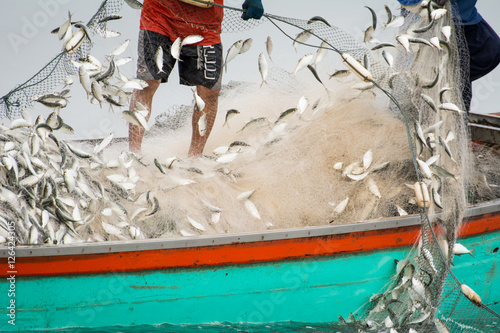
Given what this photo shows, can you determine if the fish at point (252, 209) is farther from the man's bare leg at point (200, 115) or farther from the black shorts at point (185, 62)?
the black shorts at point (185, 62)

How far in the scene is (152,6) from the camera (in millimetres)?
3152

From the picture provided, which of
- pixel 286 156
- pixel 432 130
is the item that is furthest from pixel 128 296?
pixel 432 130

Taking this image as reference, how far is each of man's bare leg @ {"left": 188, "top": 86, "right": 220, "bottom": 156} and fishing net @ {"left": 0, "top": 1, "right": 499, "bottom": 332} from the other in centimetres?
19

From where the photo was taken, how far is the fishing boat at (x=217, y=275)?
2.24 metres

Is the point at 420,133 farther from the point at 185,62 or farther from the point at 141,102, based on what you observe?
the point at 141,102

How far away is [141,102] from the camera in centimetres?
317

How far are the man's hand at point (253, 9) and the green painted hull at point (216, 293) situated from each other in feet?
4.24

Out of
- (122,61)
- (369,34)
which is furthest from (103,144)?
(369,34)

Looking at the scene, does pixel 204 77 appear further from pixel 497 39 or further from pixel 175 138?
pixel 497 39

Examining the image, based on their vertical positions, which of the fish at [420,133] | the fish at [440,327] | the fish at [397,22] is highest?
the fish at [397,22]

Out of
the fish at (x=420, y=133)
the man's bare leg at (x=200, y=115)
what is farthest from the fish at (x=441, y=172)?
the man's bare leg at (x=200, y=115)

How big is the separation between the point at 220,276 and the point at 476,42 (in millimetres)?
2133

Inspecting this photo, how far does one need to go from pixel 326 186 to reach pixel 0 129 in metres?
1.73

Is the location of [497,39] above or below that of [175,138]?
above
